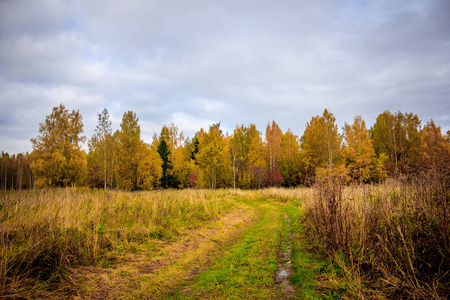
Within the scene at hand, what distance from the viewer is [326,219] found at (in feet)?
17.9

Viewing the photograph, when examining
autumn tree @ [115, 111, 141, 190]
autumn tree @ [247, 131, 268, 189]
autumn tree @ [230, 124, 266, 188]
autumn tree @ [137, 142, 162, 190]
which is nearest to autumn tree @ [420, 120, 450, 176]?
autumn tree @ [247, 131, 268, 189]

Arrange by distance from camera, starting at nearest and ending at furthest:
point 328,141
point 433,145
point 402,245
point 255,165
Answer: point 402,245 < point 328,141 < point 433,145 < point 255,165

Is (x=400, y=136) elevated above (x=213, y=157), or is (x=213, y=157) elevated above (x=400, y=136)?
(x=400, y=136)

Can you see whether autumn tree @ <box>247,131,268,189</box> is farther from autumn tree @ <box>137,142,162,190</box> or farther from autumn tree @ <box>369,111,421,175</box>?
autumn tree @ <box>369,111,421,175</box>

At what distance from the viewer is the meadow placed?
3139 millimetres

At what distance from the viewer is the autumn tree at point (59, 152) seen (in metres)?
22.6

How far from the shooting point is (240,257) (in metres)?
5.52

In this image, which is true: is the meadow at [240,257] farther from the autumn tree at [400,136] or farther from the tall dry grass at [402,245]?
the autumn tree at [400,136]

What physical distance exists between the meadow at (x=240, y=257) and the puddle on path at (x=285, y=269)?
83mm

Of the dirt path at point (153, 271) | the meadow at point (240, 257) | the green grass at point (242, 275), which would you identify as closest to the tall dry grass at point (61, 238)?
the meadow at point (240, 257)

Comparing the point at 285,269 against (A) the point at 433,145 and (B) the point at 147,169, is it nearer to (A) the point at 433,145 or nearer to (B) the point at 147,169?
(B) the point at 147,169

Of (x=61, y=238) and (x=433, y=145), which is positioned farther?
(x=433, y=145)

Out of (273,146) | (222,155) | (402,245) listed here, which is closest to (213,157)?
(222,155)

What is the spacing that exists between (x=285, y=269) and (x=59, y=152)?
27354 millimetres
